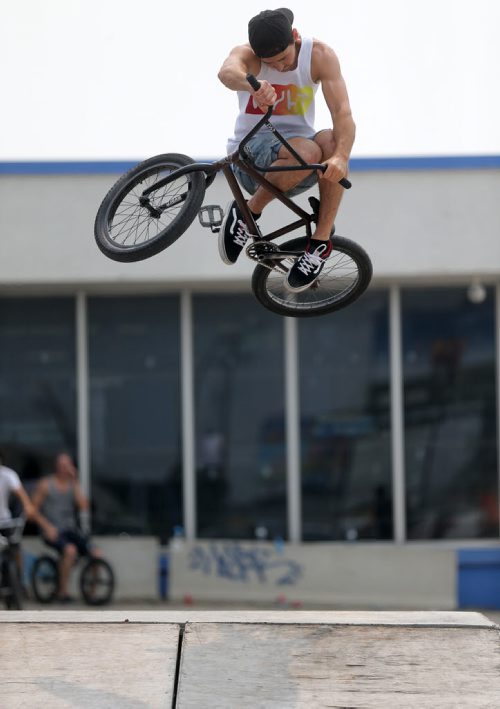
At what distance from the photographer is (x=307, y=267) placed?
6977mm

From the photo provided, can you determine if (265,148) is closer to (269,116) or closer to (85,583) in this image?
A: (269,116)

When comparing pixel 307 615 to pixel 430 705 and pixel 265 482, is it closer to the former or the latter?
pixel 430 705

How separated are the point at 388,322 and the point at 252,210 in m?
7.44

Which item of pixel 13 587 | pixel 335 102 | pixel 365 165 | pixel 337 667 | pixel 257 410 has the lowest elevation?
pixel 337 667

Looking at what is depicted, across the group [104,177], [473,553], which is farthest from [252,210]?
[473,553]

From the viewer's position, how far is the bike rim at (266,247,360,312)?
7.23 metres

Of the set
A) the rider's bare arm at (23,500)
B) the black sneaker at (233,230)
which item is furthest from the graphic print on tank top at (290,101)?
the rider's bare arm at (23,500)

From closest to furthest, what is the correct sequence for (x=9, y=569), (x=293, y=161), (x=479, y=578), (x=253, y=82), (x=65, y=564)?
1. (x=253, y=82)
2. (x=293, y=161)
3. (x=9, y=569)
4. (x=65, y=564)
5. (x=479, y=578)

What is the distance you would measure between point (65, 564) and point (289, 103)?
789 cm

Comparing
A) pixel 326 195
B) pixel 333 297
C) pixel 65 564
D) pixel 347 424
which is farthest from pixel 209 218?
pixel 347 424

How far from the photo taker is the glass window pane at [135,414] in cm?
1422

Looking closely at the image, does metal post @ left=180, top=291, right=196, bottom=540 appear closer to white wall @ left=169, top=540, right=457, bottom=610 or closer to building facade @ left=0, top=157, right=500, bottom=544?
building facade @ left=0, top=157, right=500, bottom=544

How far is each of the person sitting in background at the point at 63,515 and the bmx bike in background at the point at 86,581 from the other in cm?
9

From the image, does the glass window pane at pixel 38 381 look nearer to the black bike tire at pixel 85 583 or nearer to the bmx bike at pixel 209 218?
the black bike tire at pixel 85 583
